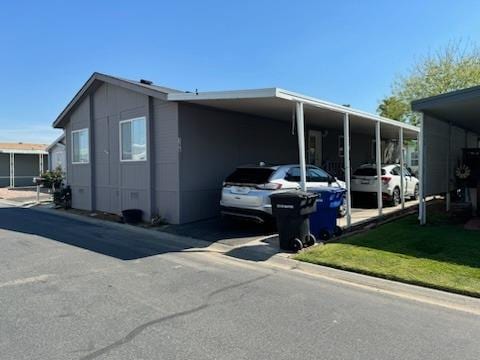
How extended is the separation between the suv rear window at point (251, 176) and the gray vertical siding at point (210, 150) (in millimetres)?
1660

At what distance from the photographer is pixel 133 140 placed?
12.7 meters

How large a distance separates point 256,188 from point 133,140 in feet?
16.4

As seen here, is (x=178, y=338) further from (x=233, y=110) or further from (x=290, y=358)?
(x=233, y=110)

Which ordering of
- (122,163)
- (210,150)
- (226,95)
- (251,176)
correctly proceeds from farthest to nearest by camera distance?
(122,163) < (210,150) < (251,176) < (226,95)

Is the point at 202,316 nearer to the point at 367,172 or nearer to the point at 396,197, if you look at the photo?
the point at 367,172

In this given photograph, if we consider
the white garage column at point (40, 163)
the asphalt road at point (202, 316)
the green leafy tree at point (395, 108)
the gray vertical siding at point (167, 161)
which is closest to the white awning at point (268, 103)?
the gray vertical siding at point (167, 161)

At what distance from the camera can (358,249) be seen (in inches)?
309

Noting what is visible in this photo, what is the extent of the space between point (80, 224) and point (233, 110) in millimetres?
5645

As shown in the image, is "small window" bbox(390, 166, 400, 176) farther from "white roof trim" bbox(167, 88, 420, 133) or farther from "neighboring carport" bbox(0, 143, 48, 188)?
"neighboring carport" bbox(0, 143, 48, 188)

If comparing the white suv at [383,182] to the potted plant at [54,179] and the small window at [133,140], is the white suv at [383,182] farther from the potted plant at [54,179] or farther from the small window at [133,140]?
the potted plant at [54,179]

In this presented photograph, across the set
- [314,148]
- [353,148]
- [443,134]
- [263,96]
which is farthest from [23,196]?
[443,134]

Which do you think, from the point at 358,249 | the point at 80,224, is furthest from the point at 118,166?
the point at 358,249

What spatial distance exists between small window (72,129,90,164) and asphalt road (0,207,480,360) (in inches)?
323

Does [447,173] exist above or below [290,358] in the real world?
above
